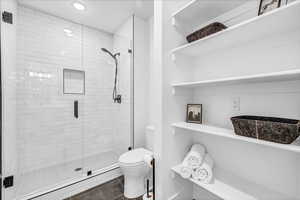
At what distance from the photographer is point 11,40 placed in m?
1.49

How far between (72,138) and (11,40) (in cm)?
155

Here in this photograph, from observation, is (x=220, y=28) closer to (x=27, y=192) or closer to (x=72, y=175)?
(x=72, y=175)

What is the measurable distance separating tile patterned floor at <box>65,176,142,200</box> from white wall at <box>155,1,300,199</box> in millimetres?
756

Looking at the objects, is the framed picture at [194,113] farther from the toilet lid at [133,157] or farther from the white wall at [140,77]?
the white wall at [140,77]

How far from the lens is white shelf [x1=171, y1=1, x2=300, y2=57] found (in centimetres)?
68

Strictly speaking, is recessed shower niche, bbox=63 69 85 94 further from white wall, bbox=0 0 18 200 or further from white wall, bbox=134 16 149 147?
white wall, bbox=134 16 149 147

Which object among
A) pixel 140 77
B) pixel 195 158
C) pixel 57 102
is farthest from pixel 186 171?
pixel 57 102

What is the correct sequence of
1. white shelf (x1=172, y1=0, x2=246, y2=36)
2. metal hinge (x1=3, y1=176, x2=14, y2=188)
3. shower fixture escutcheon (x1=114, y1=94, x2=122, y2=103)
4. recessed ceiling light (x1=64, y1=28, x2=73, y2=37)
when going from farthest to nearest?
shower fixture escutcheon (x1=114, y1=94, x2=122, y2=103) < recessed ceiling light (x1=64, y1=28, x2=73, y2=37) < metal hinge (x1=3, y1=176, x2=14, y2=188) < white shelf (x1=172, y1=0, x2=246, y2=36)

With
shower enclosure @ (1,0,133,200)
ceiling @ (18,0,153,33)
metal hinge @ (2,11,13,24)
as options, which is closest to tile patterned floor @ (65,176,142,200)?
shower enclosure @ (1,0,133,200)

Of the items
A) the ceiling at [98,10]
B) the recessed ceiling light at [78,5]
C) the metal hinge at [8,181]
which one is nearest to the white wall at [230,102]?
the ceiling at [98,10]

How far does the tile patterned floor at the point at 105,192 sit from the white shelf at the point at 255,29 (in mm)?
1790

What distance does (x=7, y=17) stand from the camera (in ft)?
4.74

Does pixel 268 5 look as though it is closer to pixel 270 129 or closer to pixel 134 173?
pixel 270 129

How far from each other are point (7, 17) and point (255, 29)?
243cm
